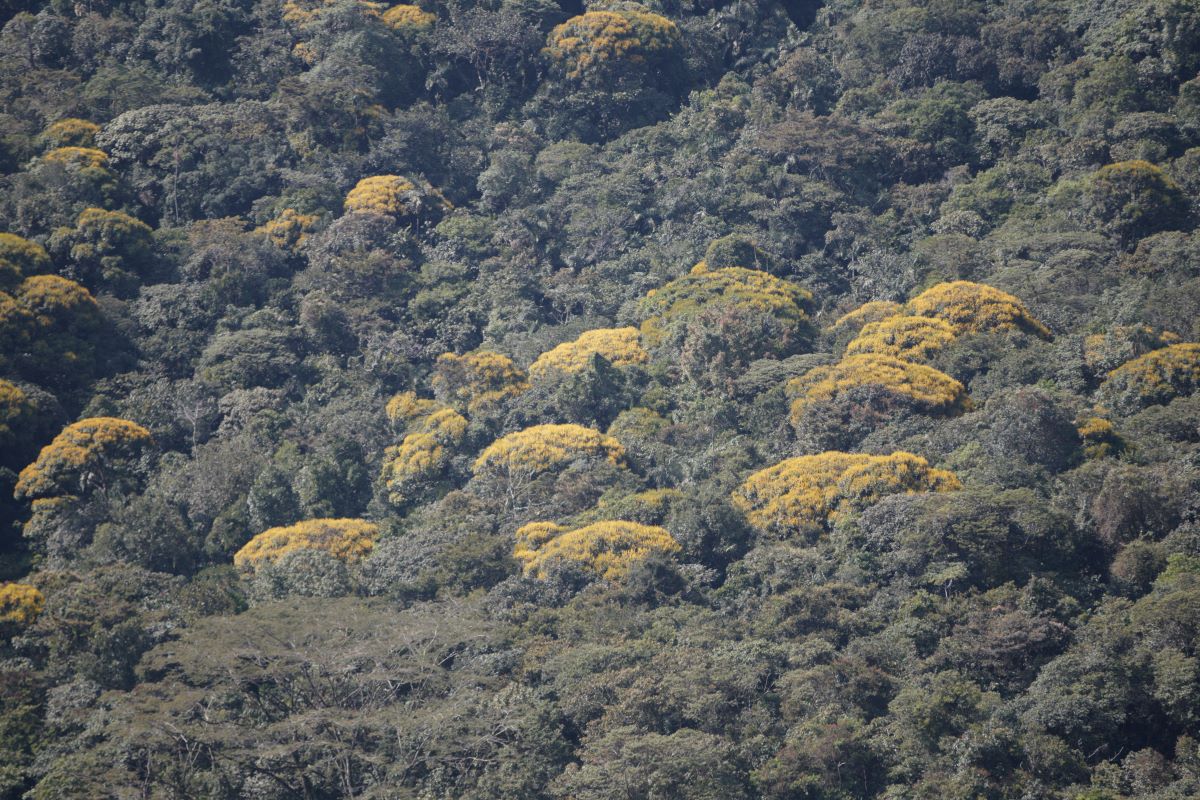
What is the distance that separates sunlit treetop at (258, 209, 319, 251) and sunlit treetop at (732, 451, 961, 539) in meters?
25.9

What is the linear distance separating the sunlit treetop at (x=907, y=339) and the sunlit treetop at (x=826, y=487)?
703 centimetres

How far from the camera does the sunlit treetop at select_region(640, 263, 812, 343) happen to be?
6303cm

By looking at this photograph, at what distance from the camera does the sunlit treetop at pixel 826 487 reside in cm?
4931

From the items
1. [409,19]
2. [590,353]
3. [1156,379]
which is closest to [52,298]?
[590,353]

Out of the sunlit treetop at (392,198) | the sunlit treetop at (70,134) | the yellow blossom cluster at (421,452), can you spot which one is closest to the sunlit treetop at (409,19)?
the sunlit treetop at (392,198)

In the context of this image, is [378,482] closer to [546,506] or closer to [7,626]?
[546,506]

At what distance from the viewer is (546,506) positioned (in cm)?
5334

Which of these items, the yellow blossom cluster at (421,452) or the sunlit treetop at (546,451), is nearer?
the sunlit treetop at (546,451)

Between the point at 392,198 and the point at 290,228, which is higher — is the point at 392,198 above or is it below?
above

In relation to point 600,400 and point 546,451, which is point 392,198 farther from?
point 546,451

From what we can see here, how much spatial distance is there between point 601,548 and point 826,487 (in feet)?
22.5

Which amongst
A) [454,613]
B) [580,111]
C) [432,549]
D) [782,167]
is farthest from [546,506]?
[580,111]

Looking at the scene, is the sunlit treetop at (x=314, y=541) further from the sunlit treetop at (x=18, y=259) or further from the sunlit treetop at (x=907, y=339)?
the sunlit treetop at (x=907, y=339)

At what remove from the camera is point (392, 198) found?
71.5 meters
